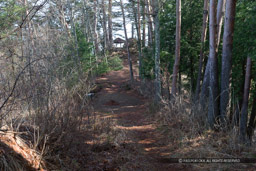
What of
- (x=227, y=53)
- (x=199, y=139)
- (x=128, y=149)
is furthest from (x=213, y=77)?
(x=128, y=149)

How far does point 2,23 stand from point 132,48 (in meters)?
33.3

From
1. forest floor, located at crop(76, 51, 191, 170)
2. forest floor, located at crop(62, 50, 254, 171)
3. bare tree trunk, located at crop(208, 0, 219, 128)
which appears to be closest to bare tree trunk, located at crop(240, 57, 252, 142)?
bare tree trunk, located at crop(208, 0, 219, 128)

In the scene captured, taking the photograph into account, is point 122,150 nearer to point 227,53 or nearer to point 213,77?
point 213,77

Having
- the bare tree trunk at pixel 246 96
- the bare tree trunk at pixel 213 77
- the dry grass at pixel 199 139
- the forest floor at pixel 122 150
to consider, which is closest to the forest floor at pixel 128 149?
the forest floor at pixel 122 150

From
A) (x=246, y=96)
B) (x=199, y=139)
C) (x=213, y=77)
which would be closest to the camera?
(x=199, y=139)

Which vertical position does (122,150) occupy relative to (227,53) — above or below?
below

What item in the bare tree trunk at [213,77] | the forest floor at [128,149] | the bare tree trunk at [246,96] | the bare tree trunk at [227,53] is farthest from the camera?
the bare tree trunk at [246,96]

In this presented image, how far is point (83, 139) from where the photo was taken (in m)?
5.27

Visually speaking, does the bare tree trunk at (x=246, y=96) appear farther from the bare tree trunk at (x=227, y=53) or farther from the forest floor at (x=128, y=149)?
the forest floor at (x=128, y=149)

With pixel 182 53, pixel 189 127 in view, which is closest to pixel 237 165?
pixel 189 127

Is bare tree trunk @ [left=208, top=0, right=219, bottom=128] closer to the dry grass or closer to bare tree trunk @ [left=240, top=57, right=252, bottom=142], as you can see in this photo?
the dry grass

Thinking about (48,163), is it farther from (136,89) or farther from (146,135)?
(136,89)

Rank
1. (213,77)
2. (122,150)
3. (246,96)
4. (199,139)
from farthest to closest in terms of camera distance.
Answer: (246,96), (213,77), (199,139), (122,150)

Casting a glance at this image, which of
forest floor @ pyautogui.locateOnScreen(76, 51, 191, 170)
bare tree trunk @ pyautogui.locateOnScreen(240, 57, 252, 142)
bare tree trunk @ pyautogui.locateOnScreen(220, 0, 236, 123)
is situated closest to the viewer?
forest floor @ pyautogui.locateOnScreen(76, 51, 191, 170)
